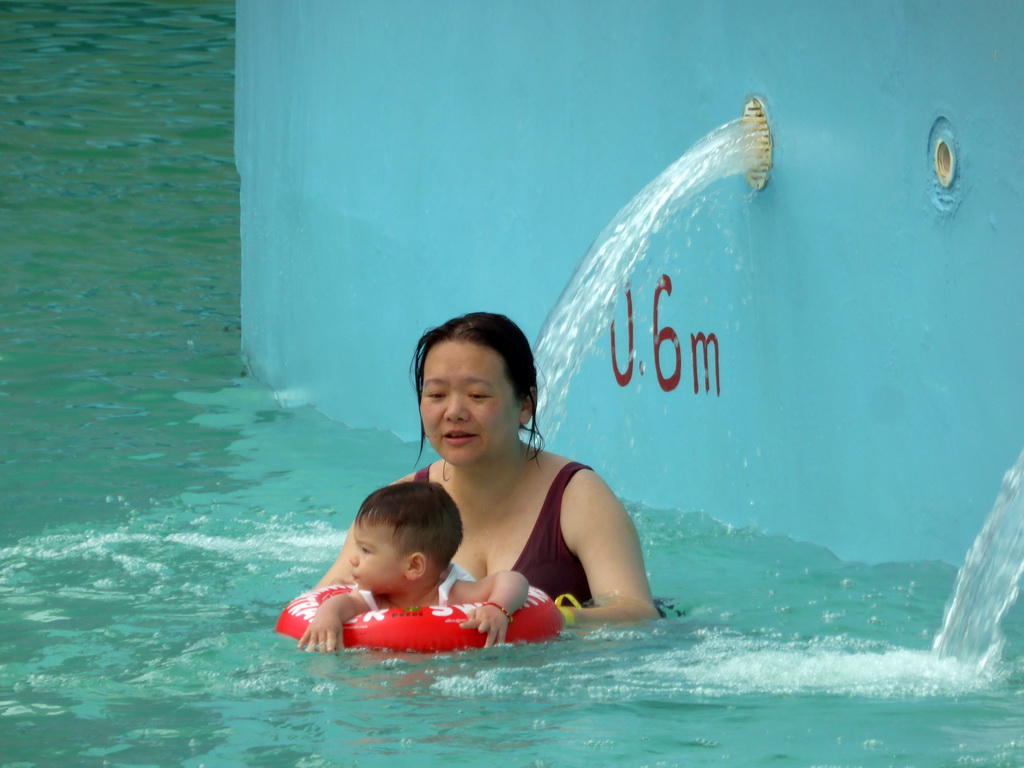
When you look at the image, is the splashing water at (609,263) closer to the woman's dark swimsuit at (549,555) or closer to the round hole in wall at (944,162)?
the round hole in wall at (944,162)

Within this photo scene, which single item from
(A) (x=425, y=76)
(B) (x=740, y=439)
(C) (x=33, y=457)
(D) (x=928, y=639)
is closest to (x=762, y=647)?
(D) (x=928, y=639)

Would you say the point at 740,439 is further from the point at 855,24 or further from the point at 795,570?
the point at 855,24

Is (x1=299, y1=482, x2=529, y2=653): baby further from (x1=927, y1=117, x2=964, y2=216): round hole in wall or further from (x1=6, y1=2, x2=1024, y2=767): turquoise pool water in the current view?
(x1=927, y1=117, x2=964, y2=216): round hole in wall

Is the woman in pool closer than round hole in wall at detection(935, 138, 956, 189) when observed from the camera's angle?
Yes

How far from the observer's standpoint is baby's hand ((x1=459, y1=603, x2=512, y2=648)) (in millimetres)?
3266

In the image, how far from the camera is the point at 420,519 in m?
3.44

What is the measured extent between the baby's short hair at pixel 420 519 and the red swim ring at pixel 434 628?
142 mm

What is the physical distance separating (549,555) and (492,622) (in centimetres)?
51

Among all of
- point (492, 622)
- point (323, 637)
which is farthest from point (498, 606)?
point (323, 637)

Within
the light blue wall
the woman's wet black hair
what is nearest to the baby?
the woman's wet black hair

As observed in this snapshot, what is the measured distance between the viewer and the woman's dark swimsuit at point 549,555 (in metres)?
3.73

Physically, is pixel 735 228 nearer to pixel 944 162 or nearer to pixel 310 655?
pixel 944 162

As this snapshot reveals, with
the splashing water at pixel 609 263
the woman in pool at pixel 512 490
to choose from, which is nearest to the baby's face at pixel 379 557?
the woman in pool at pixel 512 490

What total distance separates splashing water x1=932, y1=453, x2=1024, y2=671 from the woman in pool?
73cm
